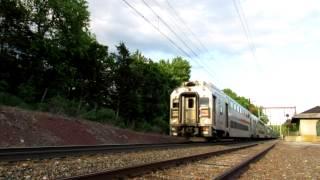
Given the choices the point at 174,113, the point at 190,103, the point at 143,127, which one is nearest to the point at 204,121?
the point at 190,103

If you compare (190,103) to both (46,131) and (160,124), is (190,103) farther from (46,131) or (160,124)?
(160,124)

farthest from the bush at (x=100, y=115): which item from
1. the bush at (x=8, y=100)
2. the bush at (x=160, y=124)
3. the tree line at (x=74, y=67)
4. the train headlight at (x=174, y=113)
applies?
the bush at (x=160, y=124)

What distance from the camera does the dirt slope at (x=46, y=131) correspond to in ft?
62.1

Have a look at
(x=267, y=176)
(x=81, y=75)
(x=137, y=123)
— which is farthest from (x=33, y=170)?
(x=81, y=75)

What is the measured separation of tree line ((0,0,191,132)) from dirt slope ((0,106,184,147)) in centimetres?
808

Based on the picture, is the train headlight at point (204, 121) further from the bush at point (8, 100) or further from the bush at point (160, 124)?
the bush at point (160, 124)

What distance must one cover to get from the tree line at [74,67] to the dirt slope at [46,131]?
8078 millimetres

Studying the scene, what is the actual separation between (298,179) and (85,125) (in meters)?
17.3

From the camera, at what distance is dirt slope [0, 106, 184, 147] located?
62.1 feet

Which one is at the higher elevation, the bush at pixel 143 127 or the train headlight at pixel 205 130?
the bush at pixel 143 127

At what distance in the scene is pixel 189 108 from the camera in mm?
24922

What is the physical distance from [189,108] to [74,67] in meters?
21.4

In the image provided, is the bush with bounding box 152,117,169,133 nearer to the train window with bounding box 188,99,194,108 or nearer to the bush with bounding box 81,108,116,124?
the bush with bounding box 81,108,116,124

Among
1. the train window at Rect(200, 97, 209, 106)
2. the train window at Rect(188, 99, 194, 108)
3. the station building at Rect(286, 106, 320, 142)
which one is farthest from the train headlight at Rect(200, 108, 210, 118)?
the station building at Rect(286, 106, 320, 142)
